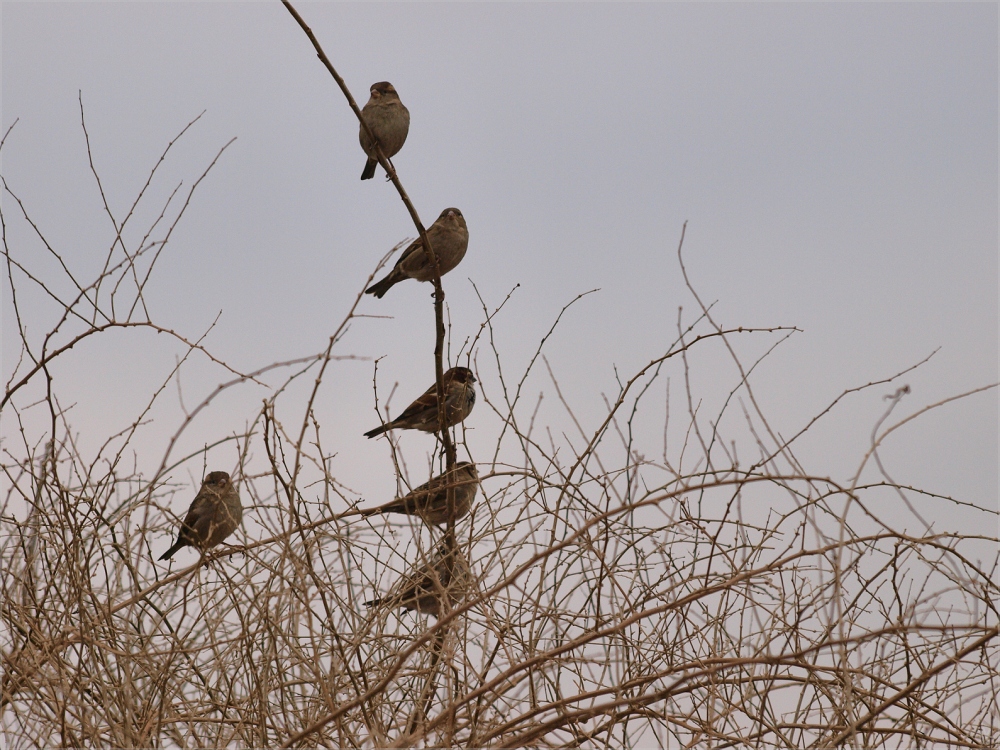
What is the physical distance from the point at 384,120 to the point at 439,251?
108 centimetres

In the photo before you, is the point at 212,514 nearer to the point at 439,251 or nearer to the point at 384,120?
the point at 439,251

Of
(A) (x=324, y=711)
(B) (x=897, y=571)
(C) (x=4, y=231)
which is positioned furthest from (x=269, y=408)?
(B) (x=897, y=571)

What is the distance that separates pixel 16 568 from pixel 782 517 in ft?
9.82

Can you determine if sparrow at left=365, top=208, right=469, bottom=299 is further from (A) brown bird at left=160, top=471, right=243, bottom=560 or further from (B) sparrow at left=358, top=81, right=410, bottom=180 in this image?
(A) brown bird at left=160, top=471, right=243, bottom=560

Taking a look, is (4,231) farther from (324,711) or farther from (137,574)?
(324,711)

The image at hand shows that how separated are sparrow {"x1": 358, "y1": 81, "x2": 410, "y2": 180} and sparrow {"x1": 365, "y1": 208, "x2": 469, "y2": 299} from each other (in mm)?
657

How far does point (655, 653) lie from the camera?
3.72m

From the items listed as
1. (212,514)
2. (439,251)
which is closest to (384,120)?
(439,251)

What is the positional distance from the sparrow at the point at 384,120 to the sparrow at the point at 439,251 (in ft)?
2.16

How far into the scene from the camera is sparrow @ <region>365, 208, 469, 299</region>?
23.5ft

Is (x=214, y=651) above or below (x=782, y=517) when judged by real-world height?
below

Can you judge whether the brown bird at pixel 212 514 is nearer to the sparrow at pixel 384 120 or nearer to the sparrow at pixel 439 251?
the sparrow at pixel 439 251

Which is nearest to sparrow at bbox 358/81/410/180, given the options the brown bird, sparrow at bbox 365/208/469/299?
sparrow at bbox 365/208/469/299

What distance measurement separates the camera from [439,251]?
23.9 ft
